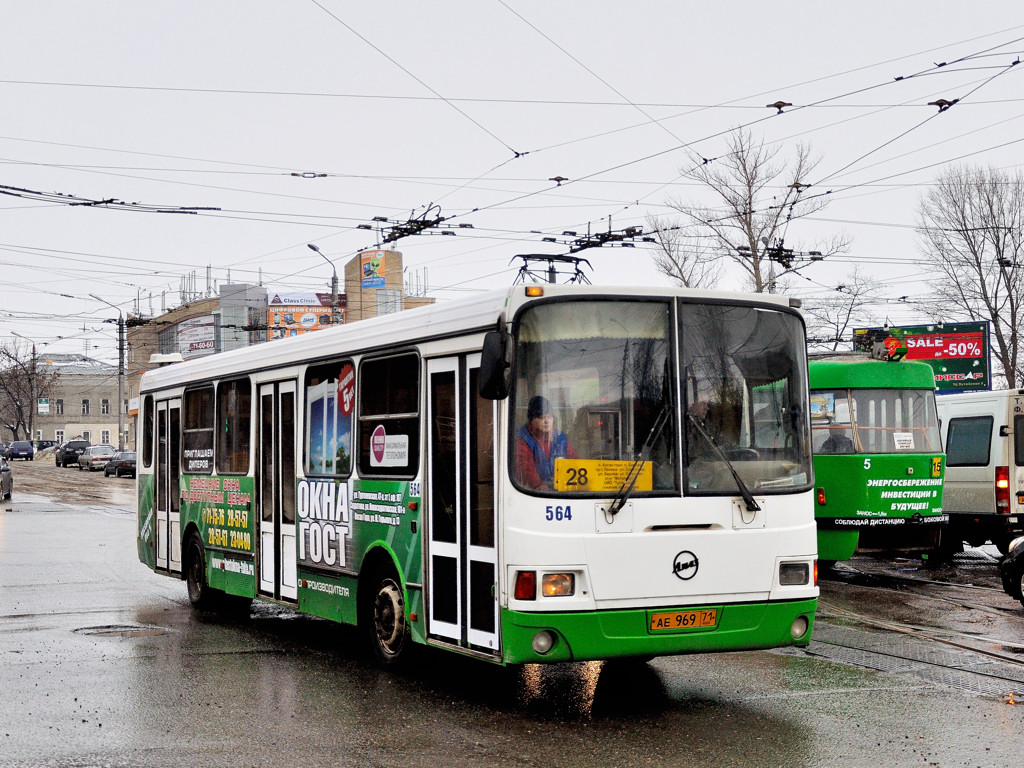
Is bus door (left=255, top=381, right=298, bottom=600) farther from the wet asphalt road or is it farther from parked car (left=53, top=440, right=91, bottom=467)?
parked car (left=53, top=440, right=91, bottom=467)

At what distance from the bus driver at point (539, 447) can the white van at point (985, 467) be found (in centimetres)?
1247

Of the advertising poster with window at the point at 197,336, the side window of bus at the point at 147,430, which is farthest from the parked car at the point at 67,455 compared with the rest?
the side window of bus at the point at 147,430

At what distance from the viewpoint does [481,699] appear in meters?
8.14

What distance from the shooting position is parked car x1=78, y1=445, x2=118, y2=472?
6431cm

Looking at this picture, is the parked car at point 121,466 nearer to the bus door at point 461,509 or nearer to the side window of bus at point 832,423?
the side window of bus at point 832,423

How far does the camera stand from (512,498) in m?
7.38

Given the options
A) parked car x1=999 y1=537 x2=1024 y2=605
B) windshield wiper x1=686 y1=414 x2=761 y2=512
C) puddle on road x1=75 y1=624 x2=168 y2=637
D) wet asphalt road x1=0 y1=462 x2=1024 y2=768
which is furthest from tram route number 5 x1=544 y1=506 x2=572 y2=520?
parked car x1=999 y1=537 x2=1024 y2=605

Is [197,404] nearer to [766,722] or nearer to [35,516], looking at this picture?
[766,722]

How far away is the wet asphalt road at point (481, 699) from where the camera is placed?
669 cm

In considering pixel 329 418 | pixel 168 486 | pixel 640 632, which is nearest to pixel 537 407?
pixel 640 632

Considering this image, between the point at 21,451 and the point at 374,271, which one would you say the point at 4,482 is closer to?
the point at 374,271

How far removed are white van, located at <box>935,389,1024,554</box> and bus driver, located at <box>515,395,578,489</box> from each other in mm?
12474

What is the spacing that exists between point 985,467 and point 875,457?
2.95 metres

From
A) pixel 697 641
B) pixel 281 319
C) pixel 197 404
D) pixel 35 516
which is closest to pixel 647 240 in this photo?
pixel 197 404
